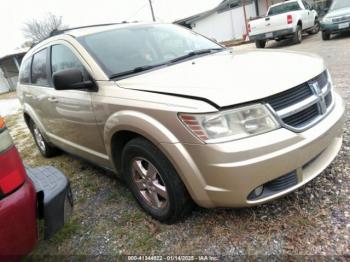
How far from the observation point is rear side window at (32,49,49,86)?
4094 millimetres

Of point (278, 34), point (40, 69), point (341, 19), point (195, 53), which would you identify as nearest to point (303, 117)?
point (195, 53)

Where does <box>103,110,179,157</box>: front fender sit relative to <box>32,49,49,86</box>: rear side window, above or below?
below

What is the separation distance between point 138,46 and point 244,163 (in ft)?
5.89

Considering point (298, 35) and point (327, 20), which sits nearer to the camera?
point (327, 20)

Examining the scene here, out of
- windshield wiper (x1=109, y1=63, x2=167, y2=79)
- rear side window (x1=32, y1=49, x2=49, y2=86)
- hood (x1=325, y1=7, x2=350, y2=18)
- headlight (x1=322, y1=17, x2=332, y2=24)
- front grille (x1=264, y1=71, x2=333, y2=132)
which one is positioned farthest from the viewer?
headlight (x1=322, y1=17, x2=332, y2=24)

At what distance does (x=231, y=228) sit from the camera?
260cm

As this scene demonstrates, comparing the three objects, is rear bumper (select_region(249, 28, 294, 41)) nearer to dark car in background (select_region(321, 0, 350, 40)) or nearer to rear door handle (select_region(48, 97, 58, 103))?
dark car in background (select_region(321, 0, 350, 40))

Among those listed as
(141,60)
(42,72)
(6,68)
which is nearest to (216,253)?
(141,60)

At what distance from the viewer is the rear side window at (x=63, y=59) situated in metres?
3.25

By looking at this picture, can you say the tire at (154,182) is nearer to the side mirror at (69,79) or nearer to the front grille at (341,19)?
the side mirror at (69,79)

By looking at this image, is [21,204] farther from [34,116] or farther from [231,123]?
[34,116]

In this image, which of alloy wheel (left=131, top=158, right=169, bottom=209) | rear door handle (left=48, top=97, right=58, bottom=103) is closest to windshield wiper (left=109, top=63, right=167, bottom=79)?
alloy wheel (left=131, top=158, right=169, bottom=209)

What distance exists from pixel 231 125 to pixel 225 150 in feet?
0.56

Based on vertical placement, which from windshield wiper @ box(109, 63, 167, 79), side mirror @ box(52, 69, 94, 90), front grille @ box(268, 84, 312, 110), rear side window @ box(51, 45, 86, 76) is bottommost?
front grille @ box(268, 84, 312, 110)
